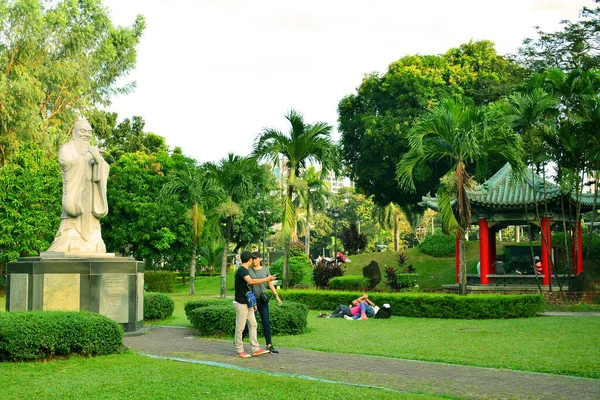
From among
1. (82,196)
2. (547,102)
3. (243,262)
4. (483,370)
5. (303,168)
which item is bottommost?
(483,370)

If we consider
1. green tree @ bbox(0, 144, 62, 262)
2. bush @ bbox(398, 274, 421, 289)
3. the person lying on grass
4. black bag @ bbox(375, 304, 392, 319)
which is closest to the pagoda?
bush @ bbox(398, 274, 421, 289)

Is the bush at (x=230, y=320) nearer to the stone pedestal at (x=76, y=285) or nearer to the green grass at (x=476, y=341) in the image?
the green grass at (x=476, y=341)

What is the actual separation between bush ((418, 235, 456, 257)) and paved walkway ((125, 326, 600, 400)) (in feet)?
98.4

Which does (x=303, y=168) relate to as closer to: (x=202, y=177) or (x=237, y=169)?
(x=237, y=169)

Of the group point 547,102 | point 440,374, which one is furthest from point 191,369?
point 547,102

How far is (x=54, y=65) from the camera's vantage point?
34438 mm

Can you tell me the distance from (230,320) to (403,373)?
18.3 feet

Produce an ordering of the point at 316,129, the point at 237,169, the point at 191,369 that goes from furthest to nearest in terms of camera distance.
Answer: the point at 237,169 < the point at 316,129 < the point at 191,369

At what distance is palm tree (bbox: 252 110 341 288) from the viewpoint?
2466 cm

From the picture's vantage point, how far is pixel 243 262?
11.9 metres

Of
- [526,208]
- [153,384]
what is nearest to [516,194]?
[526,208]

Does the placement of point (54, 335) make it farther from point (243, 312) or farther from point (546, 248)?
point (546, 248)

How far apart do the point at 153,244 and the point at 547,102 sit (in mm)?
22901

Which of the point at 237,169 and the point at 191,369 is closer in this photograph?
the point at 191,369
